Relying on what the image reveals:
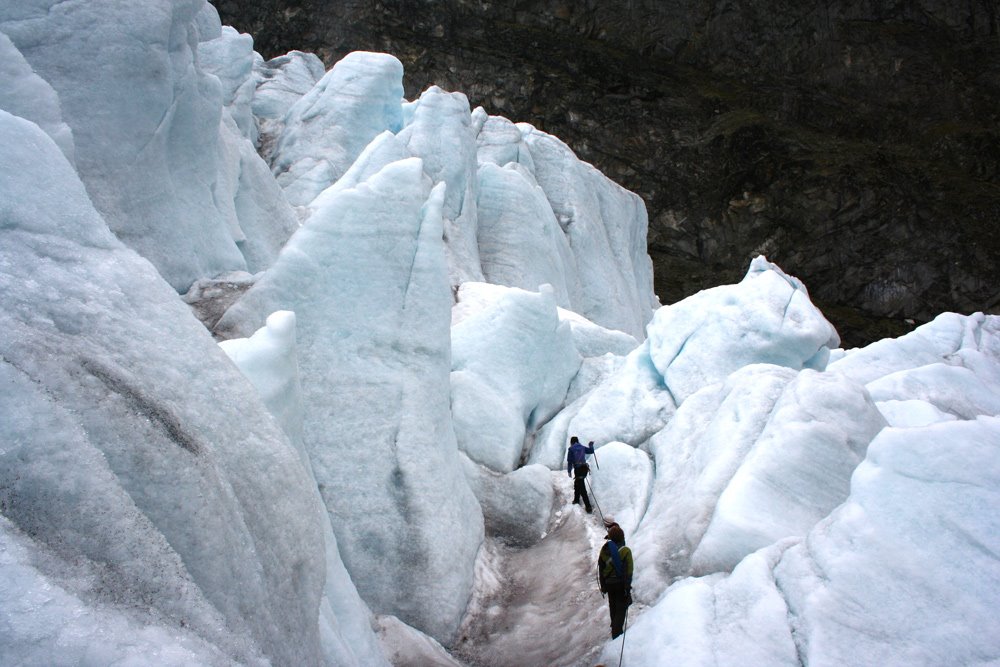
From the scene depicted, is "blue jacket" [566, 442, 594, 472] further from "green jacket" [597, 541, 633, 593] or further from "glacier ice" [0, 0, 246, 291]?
"glacier ice" [0, 0, 246, 291]

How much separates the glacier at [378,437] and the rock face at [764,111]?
41.1 meters

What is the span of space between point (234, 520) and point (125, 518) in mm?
834

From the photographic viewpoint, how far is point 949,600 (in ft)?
17.4

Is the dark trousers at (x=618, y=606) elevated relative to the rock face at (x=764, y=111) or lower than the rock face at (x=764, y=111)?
elevated

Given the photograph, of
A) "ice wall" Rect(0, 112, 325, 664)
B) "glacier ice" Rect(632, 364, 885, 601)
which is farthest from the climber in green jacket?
"ice wall" Rect(0, 112, 325, 664)

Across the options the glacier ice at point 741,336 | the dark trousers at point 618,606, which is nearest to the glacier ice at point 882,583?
the dark trousers at point 618,606

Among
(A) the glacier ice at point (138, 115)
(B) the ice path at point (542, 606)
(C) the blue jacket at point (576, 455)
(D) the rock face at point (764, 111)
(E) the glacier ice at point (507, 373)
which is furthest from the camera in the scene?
(D) the rock face at point (764, 111)

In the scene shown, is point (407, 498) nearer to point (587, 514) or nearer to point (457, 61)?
point (587, 514)

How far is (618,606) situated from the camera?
6594mm

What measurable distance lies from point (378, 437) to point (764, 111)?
55946mm

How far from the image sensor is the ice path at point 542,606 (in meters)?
7.10

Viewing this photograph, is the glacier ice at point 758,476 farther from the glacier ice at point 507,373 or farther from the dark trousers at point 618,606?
the glacier ice at point 507,373

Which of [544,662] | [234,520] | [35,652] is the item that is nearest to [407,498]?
[544,662]

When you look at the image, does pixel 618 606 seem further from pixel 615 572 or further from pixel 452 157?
pixel 452 157
